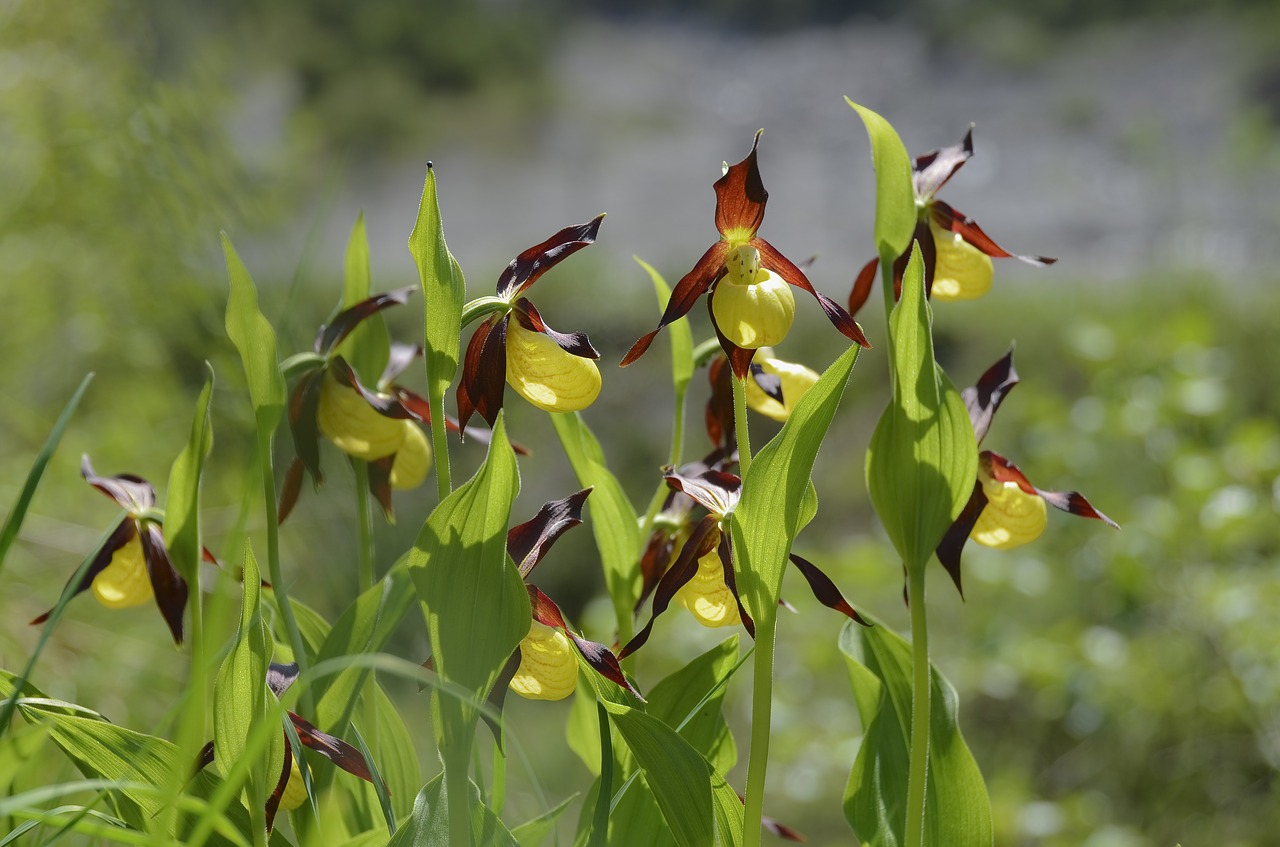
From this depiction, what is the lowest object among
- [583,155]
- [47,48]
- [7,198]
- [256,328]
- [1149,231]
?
[583,155]

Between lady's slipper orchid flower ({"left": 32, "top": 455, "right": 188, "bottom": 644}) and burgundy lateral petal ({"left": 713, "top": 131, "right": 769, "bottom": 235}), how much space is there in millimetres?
340

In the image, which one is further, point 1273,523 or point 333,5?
point 333,5

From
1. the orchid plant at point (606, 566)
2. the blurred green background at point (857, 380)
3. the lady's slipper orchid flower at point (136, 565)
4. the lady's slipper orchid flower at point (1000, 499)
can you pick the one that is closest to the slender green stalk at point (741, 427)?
the orchid plant at point (606, 566)

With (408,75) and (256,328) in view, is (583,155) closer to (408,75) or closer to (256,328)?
(408,75)

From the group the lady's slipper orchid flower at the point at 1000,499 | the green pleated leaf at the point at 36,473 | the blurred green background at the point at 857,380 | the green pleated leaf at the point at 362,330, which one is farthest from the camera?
the blurred green background at the point at 857,380

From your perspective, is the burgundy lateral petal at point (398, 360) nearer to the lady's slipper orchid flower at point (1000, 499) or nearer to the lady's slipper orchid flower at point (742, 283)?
the lady's slipper orchid flower at point (742, 283)

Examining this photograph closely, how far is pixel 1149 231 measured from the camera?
438cm

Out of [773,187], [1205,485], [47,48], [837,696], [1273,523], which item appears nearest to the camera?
[1205,485]

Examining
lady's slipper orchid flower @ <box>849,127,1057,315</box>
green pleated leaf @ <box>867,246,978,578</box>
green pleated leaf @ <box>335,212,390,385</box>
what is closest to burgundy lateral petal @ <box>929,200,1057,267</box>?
lady's slipper orchid flower @ <box>849,127,1057,315</box>

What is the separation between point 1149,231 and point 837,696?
353 cm

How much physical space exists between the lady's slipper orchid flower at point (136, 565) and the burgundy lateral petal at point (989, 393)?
408 millimetres

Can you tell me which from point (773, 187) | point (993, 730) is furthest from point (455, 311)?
point (773, 187)

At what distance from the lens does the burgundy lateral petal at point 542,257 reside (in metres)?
0.42

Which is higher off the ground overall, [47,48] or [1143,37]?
[47,48]
